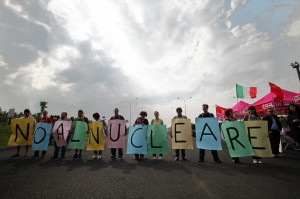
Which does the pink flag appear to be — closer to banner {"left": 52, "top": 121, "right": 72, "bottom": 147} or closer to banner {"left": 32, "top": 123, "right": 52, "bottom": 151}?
banner {"left": 52, "top": 121, "right": 72, "bottom": 147}

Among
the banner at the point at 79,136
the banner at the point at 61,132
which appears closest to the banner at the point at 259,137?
the banner at the point at 79,136

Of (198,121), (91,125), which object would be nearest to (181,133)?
(198,121)

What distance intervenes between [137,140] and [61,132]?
3513 mm

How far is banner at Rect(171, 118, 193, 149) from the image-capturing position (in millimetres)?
10844

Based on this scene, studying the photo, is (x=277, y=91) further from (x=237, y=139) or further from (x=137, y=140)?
(x=137, y=140)

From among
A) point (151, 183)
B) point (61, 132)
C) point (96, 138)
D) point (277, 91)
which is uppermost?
point (277, 91)

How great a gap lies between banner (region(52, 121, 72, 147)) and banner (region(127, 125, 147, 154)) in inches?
114

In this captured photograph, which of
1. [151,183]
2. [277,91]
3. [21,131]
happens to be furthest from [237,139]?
[21,131]

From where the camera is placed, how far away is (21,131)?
12102 millimetres

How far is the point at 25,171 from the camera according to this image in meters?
7.97

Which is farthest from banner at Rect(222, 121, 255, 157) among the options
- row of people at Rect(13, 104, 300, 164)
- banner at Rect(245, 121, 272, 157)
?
row of people at Rect(13, 104, 300, 164)

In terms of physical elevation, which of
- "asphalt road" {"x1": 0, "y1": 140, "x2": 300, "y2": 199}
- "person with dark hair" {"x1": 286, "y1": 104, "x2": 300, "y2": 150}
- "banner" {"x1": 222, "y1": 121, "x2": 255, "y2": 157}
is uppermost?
"person with dark hair" {"x1": 286, "y1": 104, "x2": 300, "y2": 150}

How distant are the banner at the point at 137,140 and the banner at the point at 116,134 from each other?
15.1 inches

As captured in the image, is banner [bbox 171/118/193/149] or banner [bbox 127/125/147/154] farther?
banner [bbox 127/125/147/154]
